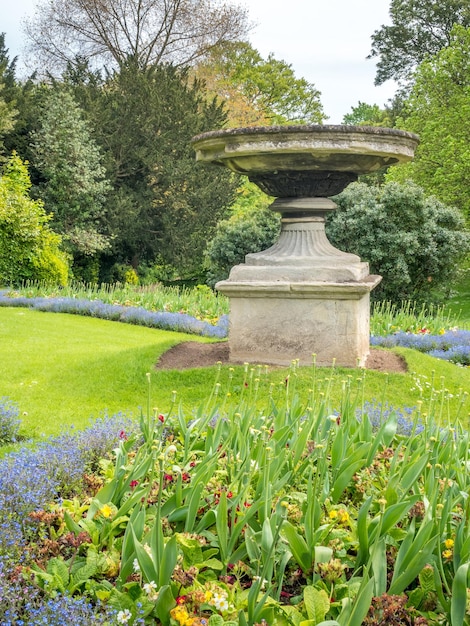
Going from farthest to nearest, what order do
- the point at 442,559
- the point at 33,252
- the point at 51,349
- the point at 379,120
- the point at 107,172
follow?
the point at 379,120
the point at 107,172
the point at 33,252
the point at 51,349
the point at 442,559

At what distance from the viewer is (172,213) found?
22.5 m

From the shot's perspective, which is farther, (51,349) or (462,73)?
(462,73)

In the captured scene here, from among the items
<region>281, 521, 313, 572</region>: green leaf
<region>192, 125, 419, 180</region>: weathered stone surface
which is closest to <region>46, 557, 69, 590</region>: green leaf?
<region>281, 521, 313, 572</region>: green leaf

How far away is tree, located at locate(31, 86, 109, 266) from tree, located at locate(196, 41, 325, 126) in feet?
31.0

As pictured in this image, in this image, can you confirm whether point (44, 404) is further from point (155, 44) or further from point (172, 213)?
point (155, 44)

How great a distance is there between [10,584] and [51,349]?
6.18m

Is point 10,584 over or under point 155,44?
under

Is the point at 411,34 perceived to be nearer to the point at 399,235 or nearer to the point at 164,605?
the point at 399,235

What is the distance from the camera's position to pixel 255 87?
31.2 m

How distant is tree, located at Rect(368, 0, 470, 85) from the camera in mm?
30609

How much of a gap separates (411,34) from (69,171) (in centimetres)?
1892

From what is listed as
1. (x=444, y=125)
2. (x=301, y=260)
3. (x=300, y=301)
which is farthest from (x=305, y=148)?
(x=444, y=125)

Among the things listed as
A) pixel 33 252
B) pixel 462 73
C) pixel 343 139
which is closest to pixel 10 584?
pixel 343 139

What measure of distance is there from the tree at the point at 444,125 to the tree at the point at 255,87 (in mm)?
8885
